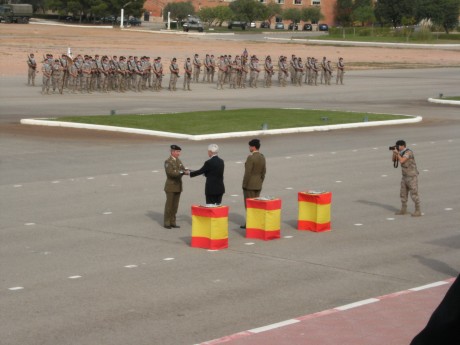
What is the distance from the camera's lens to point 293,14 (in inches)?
5832

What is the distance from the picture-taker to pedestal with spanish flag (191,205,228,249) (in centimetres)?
1389

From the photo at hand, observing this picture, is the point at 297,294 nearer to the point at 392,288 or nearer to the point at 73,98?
the point at 392,288

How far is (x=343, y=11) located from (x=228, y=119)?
123m

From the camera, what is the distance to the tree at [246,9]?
140 meters

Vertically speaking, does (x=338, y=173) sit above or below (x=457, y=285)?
below

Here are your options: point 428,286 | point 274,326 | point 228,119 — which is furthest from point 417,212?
point 228,119

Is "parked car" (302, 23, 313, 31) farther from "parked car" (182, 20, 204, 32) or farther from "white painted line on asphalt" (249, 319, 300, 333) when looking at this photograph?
"white painted line on asphalt" (249, 319, 300, 333)

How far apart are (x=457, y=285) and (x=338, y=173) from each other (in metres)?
19.5

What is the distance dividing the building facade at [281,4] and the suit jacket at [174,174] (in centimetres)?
13288

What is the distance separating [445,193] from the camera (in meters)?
19.8

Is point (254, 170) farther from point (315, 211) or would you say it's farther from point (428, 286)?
point (428, 286)


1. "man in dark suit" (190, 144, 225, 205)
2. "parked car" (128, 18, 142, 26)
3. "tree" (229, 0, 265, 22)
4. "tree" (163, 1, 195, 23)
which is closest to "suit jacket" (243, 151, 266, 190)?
"man in dark suit" (190, 144, 225, 205)

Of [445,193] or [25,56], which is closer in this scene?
[445,193]

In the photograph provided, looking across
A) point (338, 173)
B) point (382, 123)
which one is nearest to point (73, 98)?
point (382, 123)
